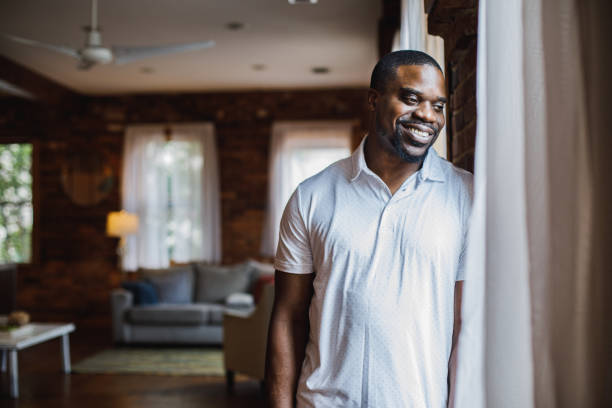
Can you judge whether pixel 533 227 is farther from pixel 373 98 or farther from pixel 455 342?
pixel 373 98

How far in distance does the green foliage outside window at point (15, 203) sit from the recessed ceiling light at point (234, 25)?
4385mm

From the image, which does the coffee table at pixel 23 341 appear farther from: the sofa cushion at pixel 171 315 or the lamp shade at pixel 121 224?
the lamp shade at pixel 121 224

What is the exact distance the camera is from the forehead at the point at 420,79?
3.92 feet

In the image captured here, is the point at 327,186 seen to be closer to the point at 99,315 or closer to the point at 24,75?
the point at 24,75

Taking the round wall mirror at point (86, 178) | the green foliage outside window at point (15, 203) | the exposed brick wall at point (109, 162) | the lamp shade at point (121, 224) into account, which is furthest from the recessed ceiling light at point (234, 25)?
the green foliage outside window at point (15, 203)

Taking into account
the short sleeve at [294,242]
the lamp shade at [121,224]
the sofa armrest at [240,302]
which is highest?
the short sleeve at [294,242]

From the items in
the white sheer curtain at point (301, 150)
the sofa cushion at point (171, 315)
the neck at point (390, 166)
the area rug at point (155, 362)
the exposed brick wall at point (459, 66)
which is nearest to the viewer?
the neck at point (390, 166)

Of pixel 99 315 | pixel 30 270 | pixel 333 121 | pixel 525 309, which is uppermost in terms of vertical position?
pixel 333 121

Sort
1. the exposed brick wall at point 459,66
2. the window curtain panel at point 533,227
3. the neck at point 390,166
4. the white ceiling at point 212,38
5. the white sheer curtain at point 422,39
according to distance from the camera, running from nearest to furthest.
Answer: the window curtain panel at point 533,227 → the neck at point 390,166 → the exposed brick wall at point 459,66 → the white sheer curtain at point 422,39 → the white ceiling at point 212,38

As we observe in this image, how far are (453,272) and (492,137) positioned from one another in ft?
1.13

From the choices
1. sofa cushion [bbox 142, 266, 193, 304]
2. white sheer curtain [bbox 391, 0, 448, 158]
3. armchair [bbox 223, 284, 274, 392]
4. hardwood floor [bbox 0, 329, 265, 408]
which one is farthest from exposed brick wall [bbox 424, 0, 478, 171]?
sofa cushion [bbox 142, 266, 193, 304]

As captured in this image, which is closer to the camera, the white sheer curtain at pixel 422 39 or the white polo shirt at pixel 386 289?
the white polo shirt at pixel 386 289

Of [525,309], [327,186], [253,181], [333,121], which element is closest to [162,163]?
[253,181]

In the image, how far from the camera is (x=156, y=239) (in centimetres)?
793
